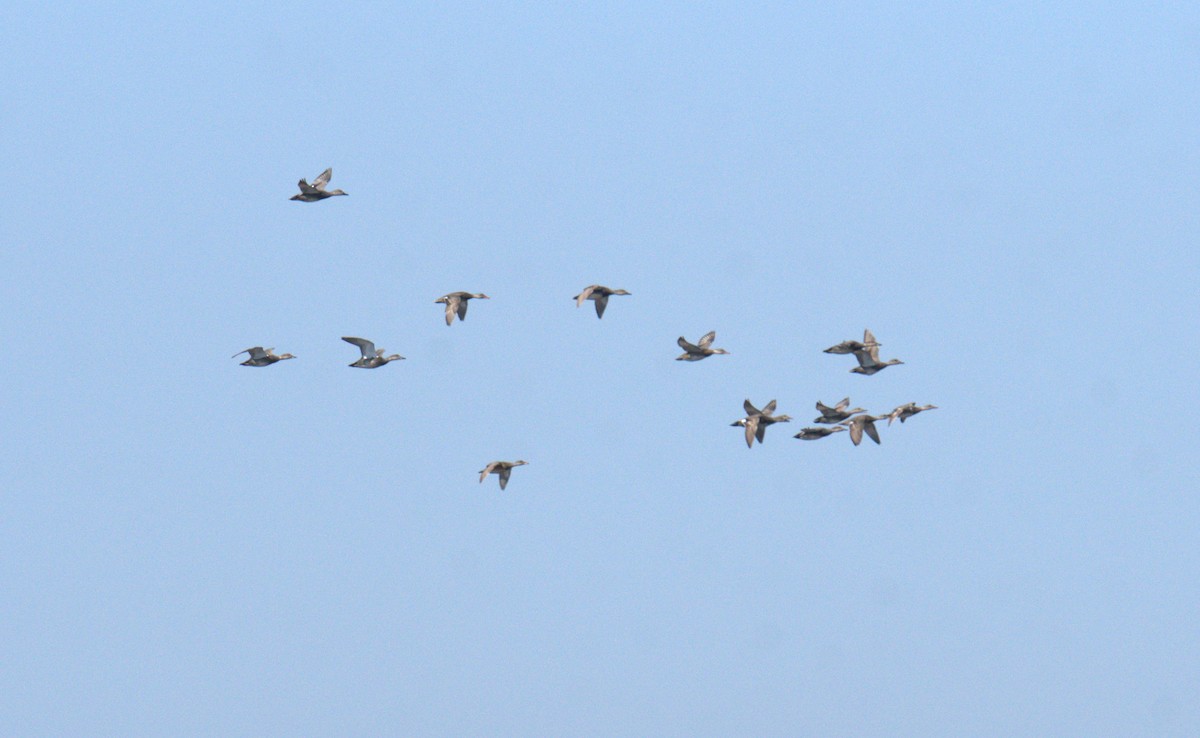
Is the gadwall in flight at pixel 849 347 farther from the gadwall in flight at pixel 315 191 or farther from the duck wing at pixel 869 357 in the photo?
the gadwall in flight at pixel 315 191

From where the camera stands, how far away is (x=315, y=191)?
9912cm

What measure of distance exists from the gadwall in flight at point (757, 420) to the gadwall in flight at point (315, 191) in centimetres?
1800

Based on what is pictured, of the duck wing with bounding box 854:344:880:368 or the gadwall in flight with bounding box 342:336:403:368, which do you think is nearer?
the gadwall in flight with bounding box 342:336:403:368

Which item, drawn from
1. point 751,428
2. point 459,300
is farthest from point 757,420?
point 459,300

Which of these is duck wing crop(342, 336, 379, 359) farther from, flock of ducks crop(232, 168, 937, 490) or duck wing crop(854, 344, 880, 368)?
duck wing crop(854, 344, 880, 368)

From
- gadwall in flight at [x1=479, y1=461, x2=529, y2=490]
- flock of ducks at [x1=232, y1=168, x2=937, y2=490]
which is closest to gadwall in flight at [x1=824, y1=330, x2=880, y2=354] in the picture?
flock of ducks at [x1=232, y1=168, x2=937, y2=490]

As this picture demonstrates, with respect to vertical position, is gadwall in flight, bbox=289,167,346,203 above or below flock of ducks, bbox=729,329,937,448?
above

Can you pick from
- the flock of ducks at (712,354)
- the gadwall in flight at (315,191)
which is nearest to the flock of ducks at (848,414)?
the flock of ducks at (712,354)

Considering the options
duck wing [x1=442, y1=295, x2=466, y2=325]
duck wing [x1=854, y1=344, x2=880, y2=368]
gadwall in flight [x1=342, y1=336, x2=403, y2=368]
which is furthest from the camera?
duck wing [x1=854, y1=344, x2=880, y2=368]

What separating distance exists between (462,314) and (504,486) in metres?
6.77

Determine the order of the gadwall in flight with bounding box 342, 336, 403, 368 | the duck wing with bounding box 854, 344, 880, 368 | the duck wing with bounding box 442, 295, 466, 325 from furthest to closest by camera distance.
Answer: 1. the duck wing with bounding box 854, 344, 880, 368
2. the gadwall in flight with bounding box 342, 336, 403, 368
3. the duck wing with bounding box 442, 295, 466, 325

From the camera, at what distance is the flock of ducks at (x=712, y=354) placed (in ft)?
324

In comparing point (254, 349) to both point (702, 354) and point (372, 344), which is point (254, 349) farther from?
point (702, 354)

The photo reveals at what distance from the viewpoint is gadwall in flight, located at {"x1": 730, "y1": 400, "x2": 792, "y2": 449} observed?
100062 mm
